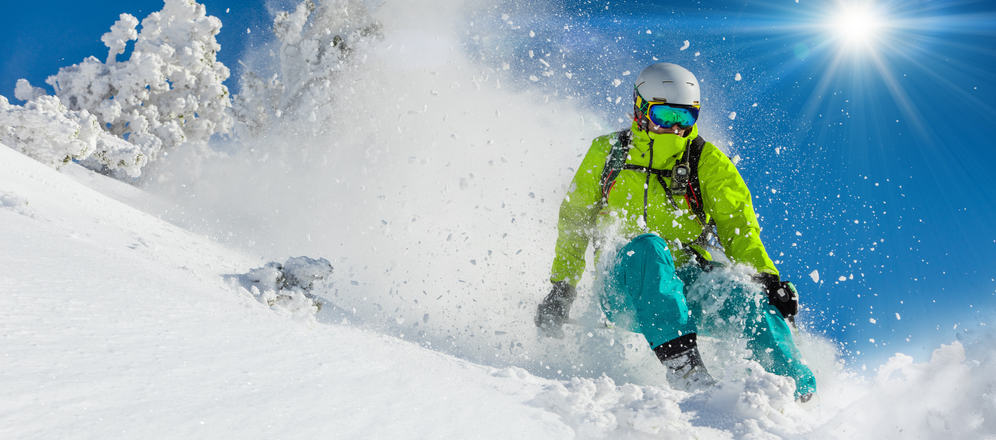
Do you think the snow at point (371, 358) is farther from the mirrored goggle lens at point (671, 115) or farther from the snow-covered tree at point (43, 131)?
the snow-covered tree at point (43, 131)

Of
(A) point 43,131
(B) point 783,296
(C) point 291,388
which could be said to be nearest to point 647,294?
(B) point 783,296

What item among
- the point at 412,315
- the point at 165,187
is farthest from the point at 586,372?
the point at 165,187

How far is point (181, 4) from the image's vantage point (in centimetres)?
2334

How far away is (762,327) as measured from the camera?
10.9 ft

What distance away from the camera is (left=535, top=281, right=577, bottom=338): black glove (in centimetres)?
438

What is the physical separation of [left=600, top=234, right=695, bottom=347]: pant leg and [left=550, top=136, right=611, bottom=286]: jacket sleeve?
2.09ft

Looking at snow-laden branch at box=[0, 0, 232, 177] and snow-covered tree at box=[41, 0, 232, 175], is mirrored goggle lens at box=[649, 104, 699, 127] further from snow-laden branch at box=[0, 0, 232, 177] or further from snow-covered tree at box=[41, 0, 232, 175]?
snow-covered tree at box=[41, 0, 232, 175]

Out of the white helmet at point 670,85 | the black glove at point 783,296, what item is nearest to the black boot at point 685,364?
the black glove at point 783,296

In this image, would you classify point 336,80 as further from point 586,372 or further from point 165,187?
point 586,372

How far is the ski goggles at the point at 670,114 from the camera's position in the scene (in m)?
4.24

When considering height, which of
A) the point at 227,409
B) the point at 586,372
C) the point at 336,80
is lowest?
the point at 227,409

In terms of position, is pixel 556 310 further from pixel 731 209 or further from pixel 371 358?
pixel 371 358

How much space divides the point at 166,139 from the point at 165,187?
6.18 feet

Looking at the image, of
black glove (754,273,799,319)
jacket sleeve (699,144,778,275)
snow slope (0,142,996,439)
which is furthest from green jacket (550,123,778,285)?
snow slope (0,142,996,439)
